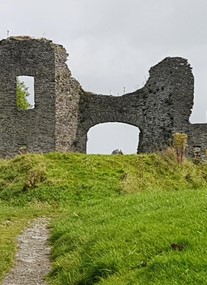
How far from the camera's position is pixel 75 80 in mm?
28469

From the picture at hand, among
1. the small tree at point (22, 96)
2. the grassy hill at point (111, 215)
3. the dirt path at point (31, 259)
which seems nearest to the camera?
the grassy hill at point (111, 215)

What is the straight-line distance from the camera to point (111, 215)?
1005 centimetres

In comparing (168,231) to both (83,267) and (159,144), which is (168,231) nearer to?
(83,267)

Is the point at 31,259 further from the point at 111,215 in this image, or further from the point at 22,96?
the point at 22,96

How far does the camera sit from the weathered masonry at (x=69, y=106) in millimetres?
26250

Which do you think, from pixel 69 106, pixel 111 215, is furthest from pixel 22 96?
pixel 111 215

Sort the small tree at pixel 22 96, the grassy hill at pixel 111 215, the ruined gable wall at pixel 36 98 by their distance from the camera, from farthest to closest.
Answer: the small tree at pixel 22 96
the ruined gable wall at pixel 36 98
the grassy hill at pixel 111 215

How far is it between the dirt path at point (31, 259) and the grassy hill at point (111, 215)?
0.15 m

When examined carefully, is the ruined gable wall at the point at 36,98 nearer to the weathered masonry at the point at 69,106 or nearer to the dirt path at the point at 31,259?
the weathered masonry at the point at 69,106

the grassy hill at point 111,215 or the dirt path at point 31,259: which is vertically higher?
the grassy hill at point 111,215

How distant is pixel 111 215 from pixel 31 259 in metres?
2.21

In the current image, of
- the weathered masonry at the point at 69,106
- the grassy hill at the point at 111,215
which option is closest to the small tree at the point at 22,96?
the weathered masonry at the point at 69,106

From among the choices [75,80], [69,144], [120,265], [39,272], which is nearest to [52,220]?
[39,272]

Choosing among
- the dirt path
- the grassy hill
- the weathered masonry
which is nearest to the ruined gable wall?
the weathered masonry
